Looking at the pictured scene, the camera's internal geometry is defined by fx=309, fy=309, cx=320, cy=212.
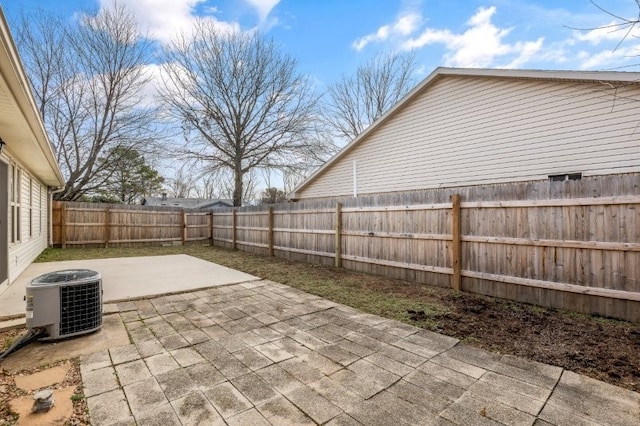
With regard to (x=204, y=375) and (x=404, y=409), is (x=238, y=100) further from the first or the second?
(x=404, y=409)

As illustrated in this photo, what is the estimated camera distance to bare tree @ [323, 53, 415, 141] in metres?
19.1

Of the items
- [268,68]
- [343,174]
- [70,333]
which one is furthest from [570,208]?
[268,68]

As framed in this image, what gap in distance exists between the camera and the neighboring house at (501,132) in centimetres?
602

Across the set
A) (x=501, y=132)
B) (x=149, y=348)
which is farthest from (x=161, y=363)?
(x=501, y=132)

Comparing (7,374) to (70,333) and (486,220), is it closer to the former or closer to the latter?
(70,333)

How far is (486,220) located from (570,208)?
1.07 m

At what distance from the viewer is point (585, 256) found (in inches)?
156

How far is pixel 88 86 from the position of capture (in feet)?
48.9

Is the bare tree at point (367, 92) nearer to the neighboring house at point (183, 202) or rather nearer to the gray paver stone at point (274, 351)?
the neighboring house at point (183, 202)

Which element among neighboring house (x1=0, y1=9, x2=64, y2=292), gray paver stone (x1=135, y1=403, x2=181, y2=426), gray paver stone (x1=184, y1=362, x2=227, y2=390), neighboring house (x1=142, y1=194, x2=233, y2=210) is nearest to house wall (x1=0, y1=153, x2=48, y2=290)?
neighboring house (x1=0, y1=9, x2=64, y2=292)

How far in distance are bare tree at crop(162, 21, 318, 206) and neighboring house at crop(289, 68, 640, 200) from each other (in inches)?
302

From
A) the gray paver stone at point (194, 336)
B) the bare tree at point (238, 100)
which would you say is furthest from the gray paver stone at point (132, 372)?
the bare tree at point (238, 100)

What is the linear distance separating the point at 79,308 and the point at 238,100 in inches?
621

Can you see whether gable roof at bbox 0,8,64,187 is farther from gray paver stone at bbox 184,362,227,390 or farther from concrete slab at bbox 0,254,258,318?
gray paver stone at bbox 184,362,227,390
